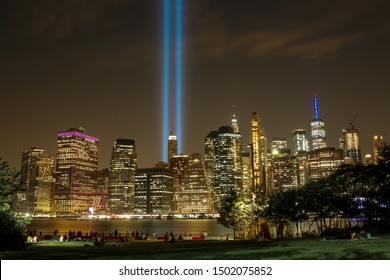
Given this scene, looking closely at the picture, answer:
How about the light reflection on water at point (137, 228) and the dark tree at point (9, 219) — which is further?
the light reflection on water at point (137, 228)

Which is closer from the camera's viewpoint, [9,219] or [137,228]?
[9,219]

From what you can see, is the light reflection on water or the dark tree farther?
the light reflection on water

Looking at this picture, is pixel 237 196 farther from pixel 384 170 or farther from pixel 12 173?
pixel 12 173
